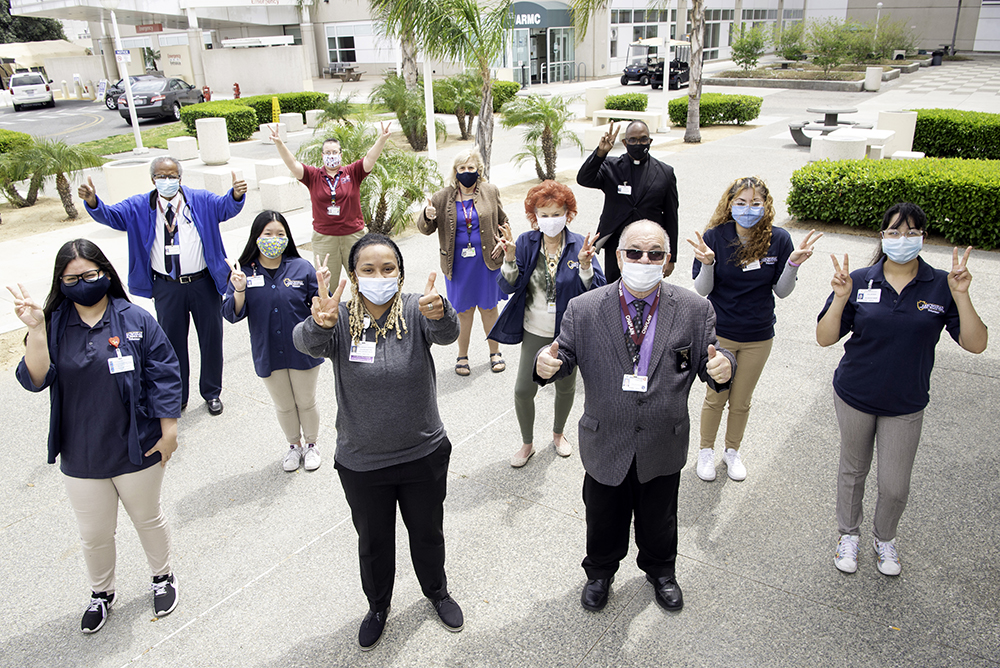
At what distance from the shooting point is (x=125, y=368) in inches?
139

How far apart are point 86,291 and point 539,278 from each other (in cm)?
274

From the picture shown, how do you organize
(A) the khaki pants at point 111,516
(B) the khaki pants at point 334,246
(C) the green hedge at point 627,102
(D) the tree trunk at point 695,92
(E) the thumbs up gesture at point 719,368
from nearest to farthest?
(E) the thumbs up gesture at point 719,368 < (A) the khaki pants at point 111,516 < (B) the khaki pants at point 334,246 < (D) the tree trunk at point 695,92 < (C) the green hedge at point 627,102

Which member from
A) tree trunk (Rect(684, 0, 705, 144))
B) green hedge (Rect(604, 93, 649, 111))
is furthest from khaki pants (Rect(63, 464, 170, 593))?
green hedge (Rect(604, 93, 649, 111))

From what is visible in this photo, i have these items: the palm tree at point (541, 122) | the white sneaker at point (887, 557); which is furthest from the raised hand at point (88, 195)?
the palm tree at point (541, 122)

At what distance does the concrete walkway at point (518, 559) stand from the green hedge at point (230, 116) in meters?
17.5

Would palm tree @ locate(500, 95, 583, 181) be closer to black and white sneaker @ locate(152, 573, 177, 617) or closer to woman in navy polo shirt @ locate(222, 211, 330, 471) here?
woman in navy polo shirt @ locate(222, 211, 330, 471)

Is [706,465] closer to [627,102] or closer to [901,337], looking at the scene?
[901,337]

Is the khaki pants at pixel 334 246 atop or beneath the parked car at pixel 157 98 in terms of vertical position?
beneath

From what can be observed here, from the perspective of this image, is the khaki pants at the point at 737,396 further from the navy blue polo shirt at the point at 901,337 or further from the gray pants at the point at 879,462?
the navy blue polo shirt at the point at 901,337

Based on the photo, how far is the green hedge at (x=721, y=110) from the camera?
2245cm

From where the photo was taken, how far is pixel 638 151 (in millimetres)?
5879

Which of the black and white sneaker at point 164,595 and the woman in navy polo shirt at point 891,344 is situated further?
the black and white sneaker at point 164,595

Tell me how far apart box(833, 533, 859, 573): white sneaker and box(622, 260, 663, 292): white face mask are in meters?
1.99

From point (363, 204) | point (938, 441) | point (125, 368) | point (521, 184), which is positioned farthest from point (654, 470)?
point (521, 184)
